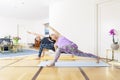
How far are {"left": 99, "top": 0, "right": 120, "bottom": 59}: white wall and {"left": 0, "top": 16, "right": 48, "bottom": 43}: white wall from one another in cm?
690

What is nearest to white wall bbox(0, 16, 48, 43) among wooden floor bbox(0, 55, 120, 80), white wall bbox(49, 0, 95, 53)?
white wall bbox(49, 0, 95, 53)

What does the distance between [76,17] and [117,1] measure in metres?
1.98

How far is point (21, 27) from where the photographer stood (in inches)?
497

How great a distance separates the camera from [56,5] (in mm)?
7730

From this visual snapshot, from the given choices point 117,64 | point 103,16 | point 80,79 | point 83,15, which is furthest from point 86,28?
point 80,79

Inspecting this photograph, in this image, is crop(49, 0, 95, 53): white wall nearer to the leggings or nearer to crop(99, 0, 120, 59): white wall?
crop(99, 0, 120, 59): white wall

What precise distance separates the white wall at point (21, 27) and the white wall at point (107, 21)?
22.6 ft

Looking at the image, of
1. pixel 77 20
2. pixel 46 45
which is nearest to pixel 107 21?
pixel 77 20

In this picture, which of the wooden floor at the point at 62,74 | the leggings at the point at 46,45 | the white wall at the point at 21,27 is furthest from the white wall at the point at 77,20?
the white wall at the point at 21,27

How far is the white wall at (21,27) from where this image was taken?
471 inches

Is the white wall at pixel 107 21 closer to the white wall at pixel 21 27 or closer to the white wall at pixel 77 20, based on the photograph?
the white wall at pixel 77 20

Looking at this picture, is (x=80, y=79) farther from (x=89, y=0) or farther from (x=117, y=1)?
(x=89, y=0)

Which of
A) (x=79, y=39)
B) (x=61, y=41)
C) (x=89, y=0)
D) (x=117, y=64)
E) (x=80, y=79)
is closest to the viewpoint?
(x=80, y=79)

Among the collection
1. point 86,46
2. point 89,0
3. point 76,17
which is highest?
point 89,0
